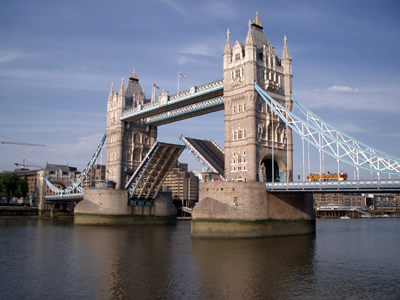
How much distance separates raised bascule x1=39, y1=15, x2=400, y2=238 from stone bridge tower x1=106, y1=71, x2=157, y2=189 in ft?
15.6

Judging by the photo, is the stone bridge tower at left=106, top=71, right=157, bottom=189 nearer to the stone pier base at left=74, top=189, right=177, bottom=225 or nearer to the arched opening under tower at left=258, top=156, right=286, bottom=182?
the stone pier base at left=74, top=189, right=177, bottom=225

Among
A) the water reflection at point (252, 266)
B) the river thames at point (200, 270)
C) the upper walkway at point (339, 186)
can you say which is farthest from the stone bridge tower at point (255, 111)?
the river thames at point (200, 270)

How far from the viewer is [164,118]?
6053 cm

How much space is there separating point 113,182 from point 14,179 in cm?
4672

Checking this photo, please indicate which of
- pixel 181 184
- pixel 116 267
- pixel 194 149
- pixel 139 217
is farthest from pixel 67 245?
pixel 181 184

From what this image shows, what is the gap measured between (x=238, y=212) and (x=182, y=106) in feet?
69.7

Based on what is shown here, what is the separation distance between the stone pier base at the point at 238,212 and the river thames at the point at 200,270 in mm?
1584

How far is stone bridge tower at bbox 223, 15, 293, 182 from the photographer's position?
1646 inches

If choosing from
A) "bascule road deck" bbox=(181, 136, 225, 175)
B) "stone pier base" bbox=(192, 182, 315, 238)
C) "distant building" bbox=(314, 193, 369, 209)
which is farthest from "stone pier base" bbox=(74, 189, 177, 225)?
"distant building" bbox=(314, 193, 369, 209)

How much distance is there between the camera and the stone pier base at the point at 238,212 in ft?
124

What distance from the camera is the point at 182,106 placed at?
54281 millimetres

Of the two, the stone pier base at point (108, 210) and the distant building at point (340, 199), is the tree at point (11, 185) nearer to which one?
the stone pier base at point (108, 210)

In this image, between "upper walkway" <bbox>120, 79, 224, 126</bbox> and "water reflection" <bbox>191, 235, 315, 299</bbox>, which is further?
"upper walkway" <bbox>120, 79, 224, 126</bbox>

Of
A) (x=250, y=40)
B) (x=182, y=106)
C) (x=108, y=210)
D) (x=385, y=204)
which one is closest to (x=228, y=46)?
(x=250, y=40)
